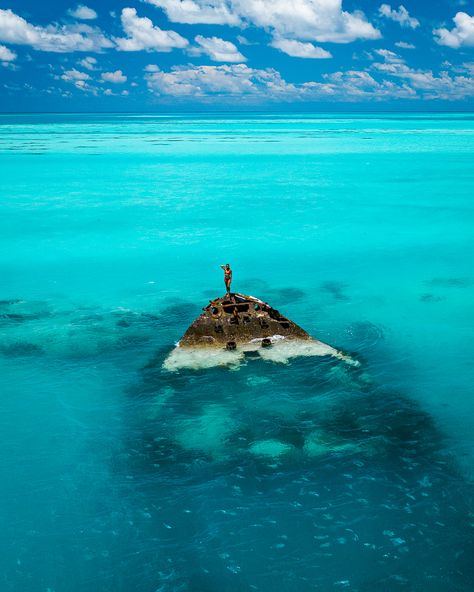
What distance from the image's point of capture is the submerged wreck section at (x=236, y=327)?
13.7 meters

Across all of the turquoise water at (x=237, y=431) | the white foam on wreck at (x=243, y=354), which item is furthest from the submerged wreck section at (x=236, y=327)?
the turquoise water at (x=237, y=431)

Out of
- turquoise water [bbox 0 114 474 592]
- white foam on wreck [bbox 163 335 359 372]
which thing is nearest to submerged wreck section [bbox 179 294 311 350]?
white foam on wreck [bbox 163 335 359 372]

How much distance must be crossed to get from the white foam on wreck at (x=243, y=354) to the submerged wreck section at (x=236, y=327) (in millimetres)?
115

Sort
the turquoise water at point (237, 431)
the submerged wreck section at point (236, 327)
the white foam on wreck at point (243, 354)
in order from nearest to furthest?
1. the turquoise water at point (237, 431)
2. the white foam on wreck at point (243, 354)
3. the submerged wreck section at point (236, 327)

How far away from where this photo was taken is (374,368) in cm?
1320

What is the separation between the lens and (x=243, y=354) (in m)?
13.4

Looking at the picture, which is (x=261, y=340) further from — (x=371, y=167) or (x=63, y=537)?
(x=371, y=167)

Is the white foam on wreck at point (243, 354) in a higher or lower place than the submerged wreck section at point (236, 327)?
lower

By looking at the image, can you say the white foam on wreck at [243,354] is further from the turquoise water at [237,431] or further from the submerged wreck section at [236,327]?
the turquoise water at [237,431]

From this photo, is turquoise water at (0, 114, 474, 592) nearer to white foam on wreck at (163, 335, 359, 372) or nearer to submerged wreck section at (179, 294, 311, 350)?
white foam on wreck at (163, 335, 359, 372)

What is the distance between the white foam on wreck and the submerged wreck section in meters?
0.11

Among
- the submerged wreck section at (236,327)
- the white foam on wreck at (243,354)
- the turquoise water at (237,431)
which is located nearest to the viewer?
the turquoise water at (237,431)

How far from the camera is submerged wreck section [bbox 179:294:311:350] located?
45.0ft

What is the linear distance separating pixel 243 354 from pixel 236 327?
0.68m
